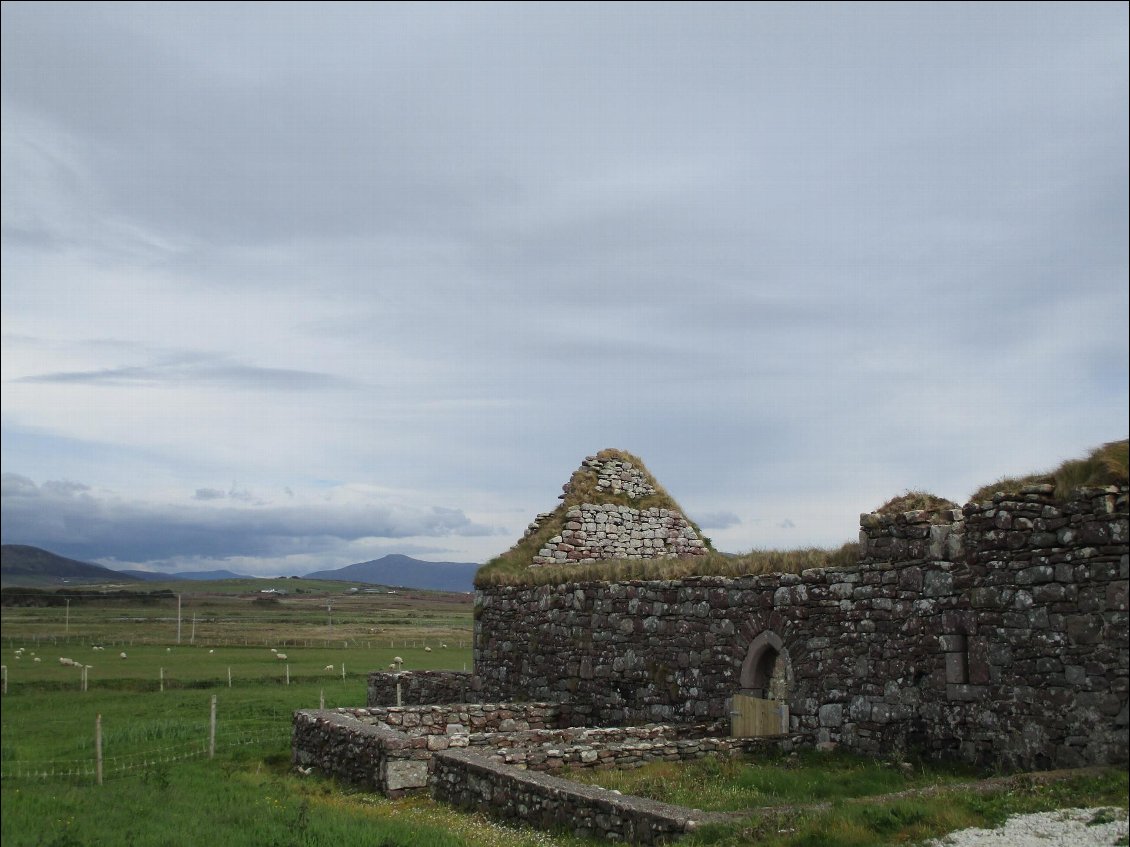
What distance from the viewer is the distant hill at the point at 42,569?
6.46 meters

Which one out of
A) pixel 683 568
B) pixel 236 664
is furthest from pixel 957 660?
pixel 236 664

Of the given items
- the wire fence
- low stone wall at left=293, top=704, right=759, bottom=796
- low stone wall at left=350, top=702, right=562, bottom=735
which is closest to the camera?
low stone wall at left=293, top=704, right=759, bottom=796

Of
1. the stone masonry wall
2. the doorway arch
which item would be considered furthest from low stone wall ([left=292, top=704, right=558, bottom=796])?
the stone masonry wall

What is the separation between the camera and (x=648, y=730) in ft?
52.3

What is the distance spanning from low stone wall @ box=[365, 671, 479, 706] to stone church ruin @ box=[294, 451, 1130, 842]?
259 centimetres

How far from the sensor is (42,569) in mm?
7688

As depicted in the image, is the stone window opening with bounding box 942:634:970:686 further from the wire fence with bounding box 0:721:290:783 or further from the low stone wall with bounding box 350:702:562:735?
the wire fence with bounding box 0:721:290:783

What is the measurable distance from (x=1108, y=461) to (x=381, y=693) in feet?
70.3

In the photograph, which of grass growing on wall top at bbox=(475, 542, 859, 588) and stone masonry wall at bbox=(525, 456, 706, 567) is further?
stone masonry wall at bbox=(525, 456, 706, 567)

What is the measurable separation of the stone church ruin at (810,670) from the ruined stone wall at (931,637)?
0.03 meters

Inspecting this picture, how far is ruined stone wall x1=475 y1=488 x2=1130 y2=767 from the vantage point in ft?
35.7

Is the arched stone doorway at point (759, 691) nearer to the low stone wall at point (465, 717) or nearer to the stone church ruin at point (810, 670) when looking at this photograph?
the stone church ruin at point (810, 670)

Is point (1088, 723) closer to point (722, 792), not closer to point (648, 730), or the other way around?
point (722, 792)

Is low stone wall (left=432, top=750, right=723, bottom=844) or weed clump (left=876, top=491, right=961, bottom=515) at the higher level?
weed clump (left=876, top=491, right=961, bottom=515)
